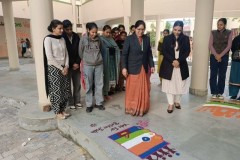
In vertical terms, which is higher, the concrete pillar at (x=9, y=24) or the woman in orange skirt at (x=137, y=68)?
the concrete pillar at (x=9, y=24)

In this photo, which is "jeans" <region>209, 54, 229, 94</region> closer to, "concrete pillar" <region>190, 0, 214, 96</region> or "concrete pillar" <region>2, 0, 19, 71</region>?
"concrete pillar" <region>190, 0, 214, 96</region>

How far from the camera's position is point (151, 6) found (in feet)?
45.2

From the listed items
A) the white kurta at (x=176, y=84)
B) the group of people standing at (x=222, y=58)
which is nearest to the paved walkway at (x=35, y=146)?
the white kurta at (x=176, y=84)

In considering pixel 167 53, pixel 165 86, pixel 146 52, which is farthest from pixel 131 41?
pixel 165 86

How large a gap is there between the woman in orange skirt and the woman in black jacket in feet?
0.85

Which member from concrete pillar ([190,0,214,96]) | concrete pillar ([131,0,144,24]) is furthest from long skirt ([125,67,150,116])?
concrete pillar ([131,0,144,24])

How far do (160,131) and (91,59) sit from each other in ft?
5.00

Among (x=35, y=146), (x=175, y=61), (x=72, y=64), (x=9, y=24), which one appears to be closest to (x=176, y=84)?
(x=175, y=61)

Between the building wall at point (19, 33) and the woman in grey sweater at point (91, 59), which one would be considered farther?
the building wall at point (19, 33)

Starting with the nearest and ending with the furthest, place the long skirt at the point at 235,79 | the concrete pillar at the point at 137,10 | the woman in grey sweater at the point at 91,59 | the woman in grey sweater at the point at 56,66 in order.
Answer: the woman in grey sweater at the point at 56,66, the woman in grey sweater at the point at 91,59, the long skirt at the point at 235,79, the concrete pillar at the point at 137,10

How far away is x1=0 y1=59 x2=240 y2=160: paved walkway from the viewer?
8.16ft

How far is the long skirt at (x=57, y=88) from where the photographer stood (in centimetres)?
324

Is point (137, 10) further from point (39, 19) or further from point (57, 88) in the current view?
point (57, 88)

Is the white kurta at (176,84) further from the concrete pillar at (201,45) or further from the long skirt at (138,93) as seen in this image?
the concrete pillar at (201,45)
